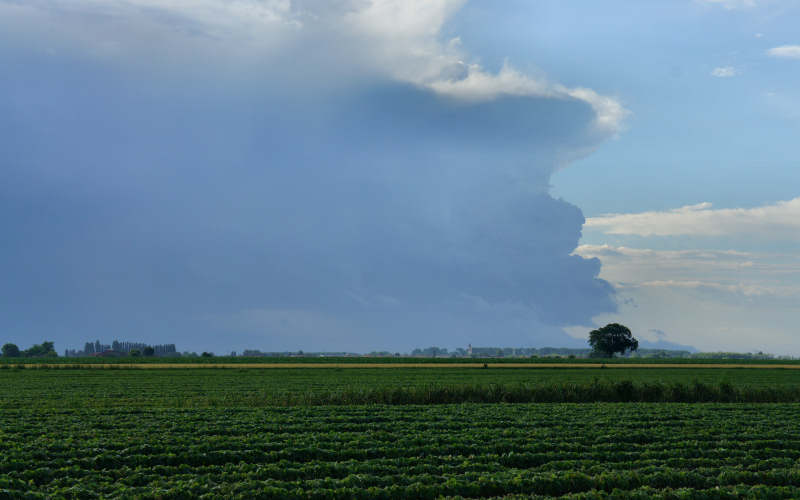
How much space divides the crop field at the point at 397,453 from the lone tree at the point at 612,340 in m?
146

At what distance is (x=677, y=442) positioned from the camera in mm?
21734

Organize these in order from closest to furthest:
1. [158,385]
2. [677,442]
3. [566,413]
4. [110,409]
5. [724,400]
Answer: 1. [677,442]
2. [566,413]
3. [110,409]
4. [724,400]
5. [158,385]

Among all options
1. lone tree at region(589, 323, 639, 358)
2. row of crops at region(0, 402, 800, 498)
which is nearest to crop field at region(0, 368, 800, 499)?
row of crops at region(0, 402, 800, 498)

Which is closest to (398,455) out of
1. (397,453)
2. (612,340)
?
(397,453)

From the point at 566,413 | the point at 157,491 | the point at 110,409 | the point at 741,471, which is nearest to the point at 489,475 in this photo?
the point at 741,471

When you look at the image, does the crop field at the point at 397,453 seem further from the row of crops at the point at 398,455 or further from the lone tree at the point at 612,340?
the lone tree at the point at 612,340

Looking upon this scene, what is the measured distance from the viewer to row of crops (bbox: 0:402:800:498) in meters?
15.7

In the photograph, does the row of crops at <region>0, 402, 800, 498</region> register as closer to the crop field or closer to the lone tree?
the crop field

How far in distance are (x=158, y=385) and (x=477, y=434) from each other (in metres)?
39.1

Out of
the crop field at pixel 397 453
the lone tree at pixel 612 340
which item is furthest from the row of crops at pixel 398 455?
the lone tree at pixel 612 340

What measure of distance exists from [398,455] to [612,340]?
16449 cm

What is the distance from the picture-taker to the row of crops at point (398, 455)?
1570cm

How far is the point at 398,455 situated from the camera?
19.3m

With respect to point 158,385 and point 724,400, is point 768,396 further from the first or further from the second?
point 158,385
